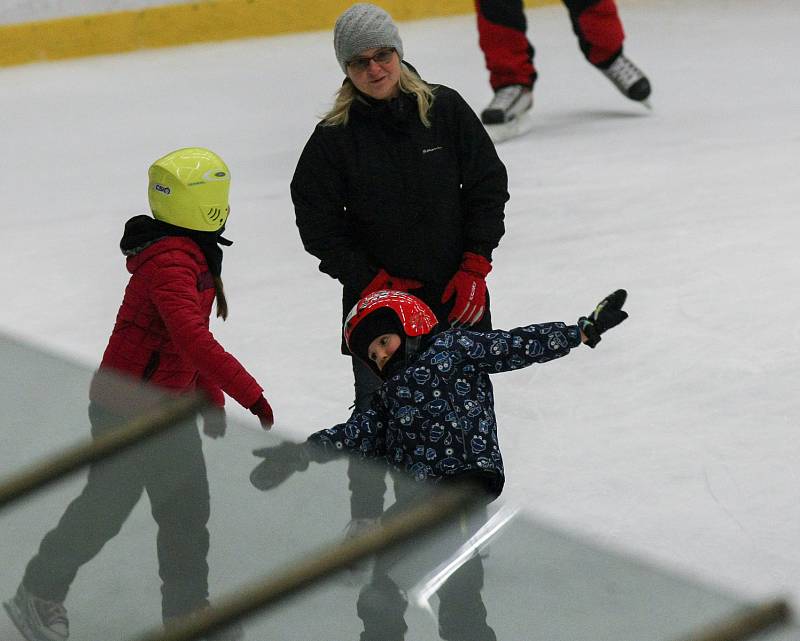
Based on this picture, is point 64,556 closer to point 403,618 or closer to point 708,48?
point 403,618

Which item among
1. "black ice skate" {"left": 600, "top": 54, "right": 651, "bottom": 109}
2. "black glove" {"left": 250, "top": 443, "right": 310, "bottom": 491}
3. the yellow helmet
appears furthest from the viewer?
"black ice skate" {"left": 600, "top": 54, "right": 651, "bottom": 109}

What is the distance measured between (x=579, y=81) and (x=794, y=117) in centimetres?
114

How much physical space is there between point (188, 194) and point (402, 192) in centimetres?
34

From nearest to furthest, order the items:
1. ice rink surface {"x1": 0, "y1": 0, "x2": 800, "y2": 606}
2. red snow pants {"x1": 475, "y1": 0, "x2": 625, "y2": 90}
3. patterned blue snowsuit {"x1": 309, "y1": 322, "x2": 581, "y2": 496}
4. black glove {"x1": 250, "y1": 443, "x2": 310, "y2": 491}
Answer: black glove {"x1": 250, "y1": 443, "x2": 310, "y2": 491} < patterned blue snowsuit {"x1": 309, "y1": 322, "x2": 581, "y2": 496} < ice rink surface {"x1": 0, "y1": 0, "x2": 800, "y2": 606} < red snow pants {"x1": 475, "y1": 0, "x2": 625, "y2": 90}

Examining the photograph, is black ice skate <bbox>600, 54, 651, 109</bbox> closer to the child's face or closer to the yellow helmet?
the yellow helmet

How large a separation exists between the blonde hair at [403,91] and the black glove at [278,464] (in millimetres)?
1042

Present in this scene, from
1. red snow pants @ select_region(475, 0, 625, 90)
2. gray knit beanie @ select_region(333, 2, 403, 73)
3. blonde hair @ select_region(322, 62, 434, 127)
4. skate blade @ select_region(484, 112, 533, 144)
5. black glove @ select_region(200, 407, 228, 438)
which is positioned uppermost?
black glove @ select_region(200, 407, 228, 438)

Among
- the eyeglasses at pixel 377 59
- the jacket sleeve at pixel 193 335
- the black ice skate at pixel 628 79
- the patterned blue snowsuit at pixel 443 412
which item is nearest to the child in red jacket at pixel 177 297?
the jacket sleeve at pixel 193 335

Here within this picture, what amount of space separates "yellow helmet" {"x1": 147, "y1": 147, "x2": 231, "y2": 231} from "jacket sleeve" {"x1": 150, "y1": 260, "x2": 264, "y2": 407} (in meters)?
0.08

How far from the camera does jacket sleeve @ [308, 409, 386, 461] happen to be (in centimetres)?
176

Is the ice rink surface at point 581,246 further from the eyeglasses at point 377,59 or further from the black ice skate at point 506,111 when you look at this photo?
the eyeglasses at point 377,59

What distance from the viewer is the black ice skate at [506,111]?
16.0ft

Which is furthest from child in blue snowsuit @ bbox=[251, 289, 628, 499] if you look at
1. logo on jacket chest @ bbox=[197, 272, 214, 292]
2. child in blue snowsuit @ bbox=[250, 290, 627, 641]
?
logo on jacket chest @ bbox=[197, 272, 214, 292]

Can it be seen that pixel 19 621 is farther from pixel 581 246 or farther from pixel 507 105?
pixel 507 105
